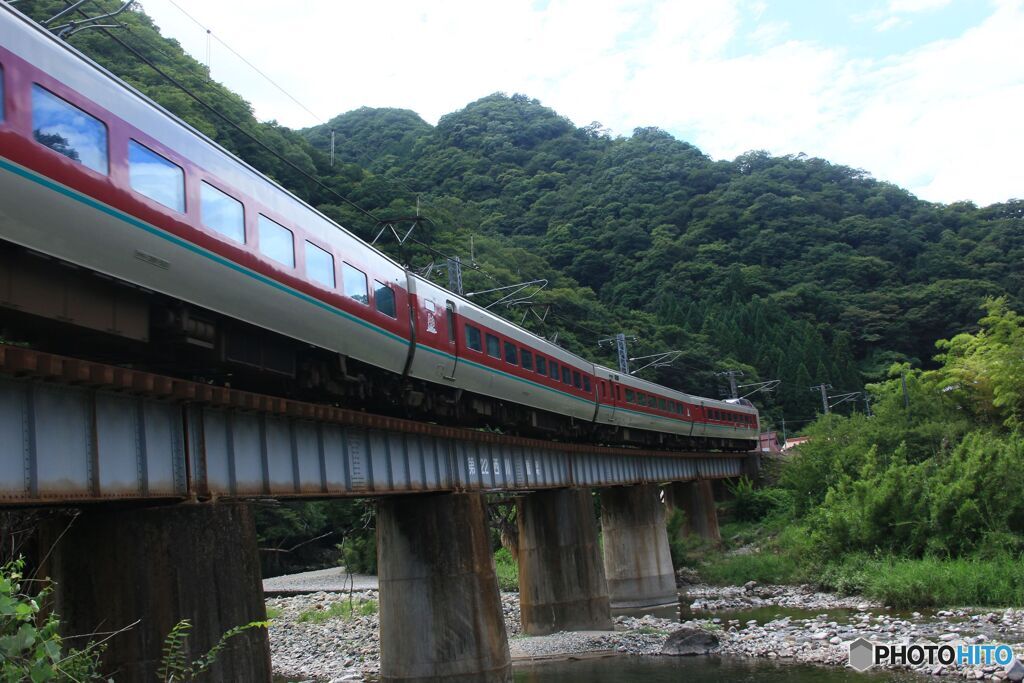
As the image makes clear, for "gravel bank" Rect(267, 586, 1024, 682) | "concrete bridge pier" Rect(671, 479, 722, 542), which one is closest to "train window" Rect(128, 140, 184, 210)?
"gravel bank" Rect(267, 586, 1024, 682)

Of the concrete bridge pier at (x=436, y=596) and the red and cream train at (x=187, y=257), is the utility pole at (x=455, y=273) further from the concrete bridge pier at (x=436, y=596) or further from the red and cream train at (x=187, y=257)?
the concrete bridge pier at (x=436, y=596)

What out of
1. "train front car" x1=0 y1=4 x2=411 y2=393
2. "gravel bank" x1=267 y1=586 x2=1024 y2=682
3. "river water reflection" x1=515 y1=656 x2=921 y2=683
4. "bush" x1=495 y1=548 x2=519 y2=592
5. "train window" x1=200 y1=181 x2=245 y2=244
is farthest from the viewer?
"bush" x1=495 y1=548 x2=519 y2=592

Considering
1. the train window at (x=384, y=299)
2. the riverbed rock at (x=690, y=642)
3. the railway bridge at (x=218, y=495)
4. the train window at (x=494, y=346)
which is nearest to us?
the railway bridge at (x=218, y=495)

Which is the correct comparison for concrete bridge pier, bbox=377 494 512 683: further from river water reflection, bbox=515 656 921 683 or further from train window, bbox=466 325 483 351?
river water reflection, bbox=515 656 921 683

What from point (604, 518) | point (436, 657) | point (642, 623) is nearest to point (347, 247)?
point (436, 657)

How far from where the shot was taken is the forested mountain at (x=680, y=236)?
68.6 m

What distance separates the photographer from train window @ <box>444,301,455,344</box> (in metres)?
17.4

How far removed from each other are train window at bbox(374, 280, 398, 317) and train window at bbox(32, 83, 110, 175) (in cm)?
632

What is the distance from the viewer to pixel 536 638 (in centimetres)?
2475

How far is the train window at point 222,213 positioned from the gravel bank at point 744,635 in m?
9.07

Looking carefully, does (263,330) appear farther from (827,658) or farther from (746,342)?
(746,342)

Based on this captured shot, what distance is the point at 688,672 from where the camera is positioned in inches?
786

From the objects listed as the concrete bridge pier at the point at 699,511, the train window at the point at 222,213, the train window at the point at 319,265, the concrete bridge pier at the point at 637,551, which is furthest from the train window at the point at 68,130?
the concrete bridge pier at the point at 699,511

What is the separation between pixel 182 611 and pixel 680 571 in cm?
3363
